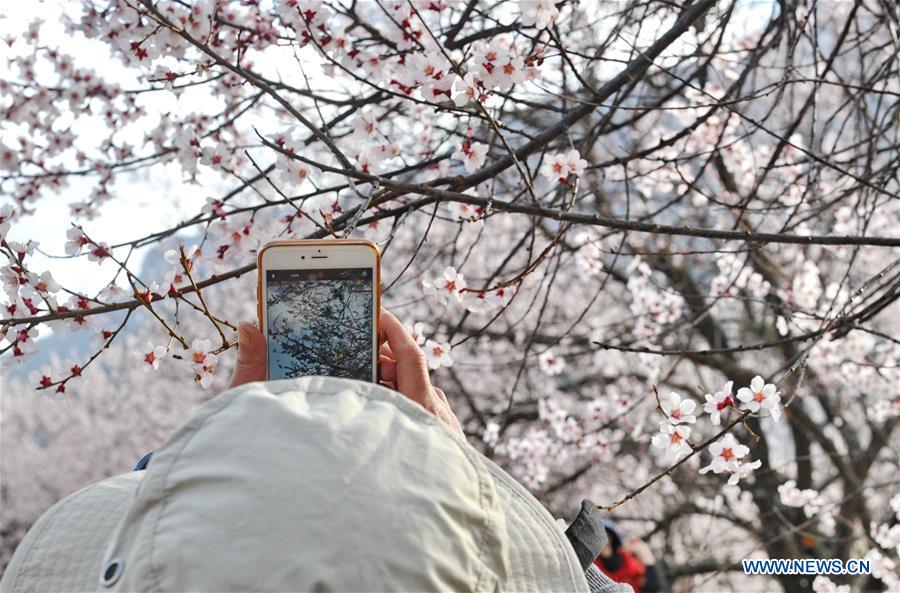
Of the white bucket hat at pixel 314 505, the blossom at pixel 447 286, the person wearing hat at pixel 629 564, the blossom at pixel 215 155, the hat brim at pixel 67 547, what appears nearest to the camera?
the white bucket hat at pixel 314 505

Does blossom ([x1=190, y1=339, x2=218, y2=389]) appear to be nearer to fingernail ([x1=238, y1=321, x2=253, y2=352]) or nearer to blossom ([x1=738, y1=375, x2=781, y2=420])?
fingernail ([x1=238, y1=321, x2=253, y2=352])

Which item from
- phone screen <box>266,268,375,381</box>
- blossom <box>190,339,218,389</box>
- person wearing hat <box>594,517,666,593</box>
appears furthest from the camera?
person wearing hat <box>594,517,666,593</box>

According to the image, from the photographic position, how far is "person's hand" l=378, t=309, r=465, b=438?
1081mm

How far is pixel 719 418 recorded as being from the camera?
180 cm

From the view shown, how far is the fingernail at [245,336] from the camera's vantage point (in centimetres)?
110

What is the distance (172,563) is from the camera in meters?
0.64

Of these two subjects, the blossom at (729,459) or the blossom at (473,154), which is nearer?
the blossom at (729,459)

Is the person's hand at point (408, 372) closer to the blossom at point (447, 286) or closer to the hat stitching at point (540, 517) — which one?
the hat stitching at point (540, 517)

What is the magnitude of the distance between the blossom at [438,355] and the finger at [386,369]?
0.84 metres

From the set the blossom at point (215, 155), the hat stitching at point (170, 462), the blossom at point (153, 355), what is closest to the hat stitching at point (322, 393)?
the hat stitching at point (170, 462)

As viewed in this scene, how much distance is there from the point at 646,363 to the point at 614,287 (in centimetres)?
264

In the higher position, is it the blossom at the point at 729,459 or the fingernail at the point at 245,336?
the fingernail at the point at 245,336

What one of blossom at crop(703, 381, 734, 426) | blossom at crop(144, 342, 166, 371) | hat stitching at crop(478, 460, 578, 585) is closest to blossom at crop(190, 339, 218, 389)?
A: blossom at crop(144, 342, 166, 371)

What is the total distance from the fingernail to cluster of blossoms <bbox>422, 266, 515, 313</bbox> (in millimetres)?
861
